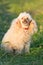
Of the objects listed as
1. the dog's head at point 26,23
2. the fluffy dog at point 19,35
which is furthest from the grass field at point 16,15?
the dog's head at point 26,23

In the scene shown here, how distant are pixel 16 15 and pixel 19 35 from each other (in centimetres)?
429

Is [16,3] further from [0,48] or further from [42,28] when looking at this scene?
[0,48]

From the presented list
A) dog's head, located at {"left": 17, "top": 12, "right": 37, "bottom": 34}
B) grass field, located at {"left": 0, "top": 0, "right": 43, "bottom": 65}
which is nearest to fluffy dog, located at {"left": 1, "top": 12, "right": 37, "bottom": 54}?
dog's head, located at {"left": 17, "top": 12, "right": 37, "bottom": 34}

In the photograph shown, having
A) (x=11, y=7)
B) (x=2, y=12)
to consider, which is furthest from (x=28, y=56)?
(x=11, y=7)

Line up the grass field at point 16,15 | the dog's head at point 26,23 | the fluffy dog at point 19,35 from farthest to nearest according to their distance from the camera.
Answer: the fluffy dog at point 19,35, the dog's head at point 26,23, the grass field at point 16,15

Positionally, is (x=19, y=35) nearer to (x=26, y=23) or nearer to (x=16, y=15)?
(x=26, y=23)

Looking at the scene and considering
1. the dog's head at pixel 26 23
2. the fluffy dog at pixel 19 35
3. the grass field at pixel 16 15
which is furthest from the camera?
the fluffy dog at pixel 19 35

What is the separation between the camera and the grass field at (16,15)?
29.4 feet

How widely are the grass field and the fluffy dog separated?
15 cm

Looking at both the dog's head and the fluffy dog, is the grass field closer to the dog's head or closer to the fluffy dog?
the fluffy dog

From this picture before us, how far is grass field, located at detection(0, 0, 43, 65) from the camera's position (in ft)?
29.4

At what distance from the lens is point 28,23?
9.32 metres

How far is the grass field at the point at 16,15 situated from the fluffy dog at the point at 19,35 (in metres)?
0.15

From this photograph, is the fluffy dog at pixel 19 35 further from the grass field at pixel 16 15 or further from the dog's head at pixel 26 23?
the grass field at pixel 16 15
